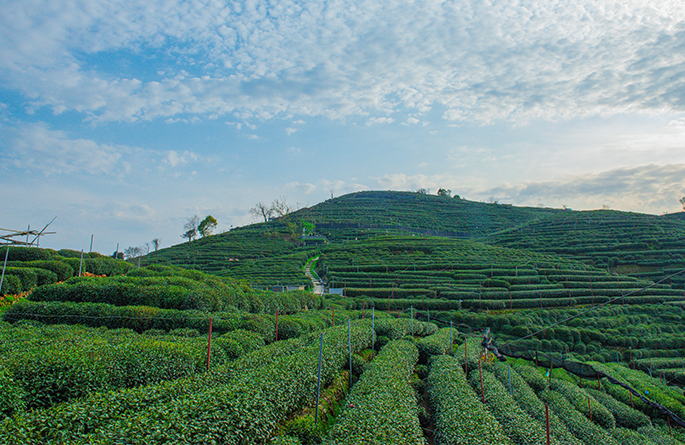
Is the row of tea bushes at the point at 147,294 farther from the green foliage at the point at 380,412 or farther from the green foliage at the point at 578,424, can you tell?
the green foliage at the point at 578,424

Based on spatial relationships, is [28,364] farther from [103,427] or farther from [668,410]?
[668,410]

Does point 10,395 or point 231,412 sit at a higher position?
point 10,395

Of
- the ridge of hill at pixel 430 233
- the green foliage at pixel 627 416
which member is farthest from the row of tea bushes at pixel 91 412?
the ridge of hill at pixel 430 233

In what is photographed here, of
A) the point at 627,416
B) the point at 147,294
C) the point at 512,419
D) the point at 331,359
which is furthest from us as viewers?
the point at 627,416

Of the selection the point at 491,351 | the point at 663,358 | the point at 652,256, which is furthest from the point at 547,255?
the point at 491,351

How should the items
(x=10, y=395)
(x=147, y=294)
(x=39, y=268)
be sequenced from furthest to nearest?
1. (x=39, y=268)
2. (x=147, y=294)
3. (x=10, y=395)

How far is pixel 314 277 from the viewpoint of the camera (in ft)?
182

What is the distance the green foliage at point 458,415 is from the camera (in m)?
9.72

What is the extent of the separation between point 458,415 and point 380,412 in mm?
3189

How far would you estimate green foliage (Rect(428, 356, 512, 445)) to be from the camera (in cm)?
972

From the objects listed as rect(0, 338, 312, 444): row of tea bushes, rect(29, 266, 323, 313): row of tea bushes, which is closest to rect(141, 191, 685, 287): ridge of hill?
rect(29, 266, 323, 313): row of tea bushes

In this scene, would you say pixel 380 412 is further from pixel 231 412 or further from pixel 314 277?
pixel 314 277

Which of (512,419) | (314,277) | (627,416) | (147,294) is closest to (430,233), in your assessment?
(314,277)

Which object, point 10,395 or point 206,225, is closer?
point 10,395
